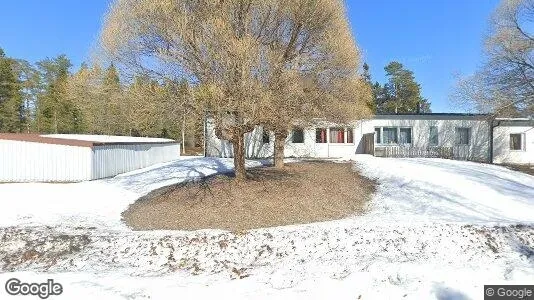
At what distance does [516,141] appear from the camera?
25.0 metres

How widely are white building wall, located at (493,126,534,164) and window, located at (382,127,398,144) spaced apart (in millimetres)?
6982

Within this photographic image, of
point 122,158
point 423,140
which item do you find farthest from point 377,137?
point 122,158

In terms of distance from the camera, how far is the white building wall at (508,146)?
24578 mm

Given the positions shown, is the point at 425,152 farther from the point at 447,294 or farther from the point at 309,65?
the point at 447,294

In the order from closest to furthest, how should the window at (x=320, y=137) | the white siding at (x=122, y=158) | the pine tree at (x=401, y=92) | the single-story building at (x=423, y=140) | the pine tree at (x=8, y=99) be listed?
the white siding at (x=122, y=158), the single-story building at (x=423, y=140), the window at (x=320, y=137), the pine tree at (x=8, y=99), the pine tree at (x=401, y=92)

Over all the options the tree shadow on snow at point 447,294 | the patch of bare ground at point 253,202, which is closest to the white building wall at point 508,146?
the patch of bare ground at point 253,202

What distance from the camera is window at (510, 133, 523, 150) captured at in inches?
982

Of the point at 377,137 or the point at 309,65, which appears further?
the point at 377,137

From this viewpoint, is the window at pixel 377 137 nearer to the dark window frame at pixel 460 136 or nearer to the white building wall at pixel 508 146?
the dark window frame at pixel 460 136

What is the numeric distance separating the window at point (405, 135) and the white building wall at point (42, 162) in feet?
63.9

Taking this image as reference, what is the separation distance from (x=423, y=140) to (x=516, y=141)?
276 inches

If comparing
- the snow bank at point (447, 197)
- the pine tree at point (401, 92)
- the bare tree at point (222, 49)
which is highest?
the pine tree at point (401, 92)

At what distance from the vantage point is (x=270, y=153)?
77.4 feet

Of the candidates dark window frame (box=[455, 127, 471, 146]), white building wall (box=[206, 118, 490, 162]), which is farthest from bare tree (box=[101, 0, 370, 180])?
dark window frame (box=[455, 127, 471, 146])
